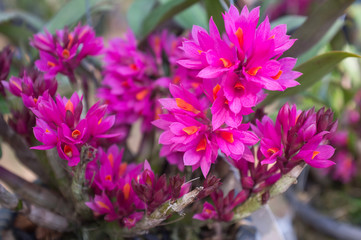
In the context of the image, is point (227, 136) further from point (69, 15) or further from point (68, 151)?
point (69, 15)

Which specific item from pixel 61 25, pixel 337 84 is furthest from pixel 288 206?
pixel 61 25

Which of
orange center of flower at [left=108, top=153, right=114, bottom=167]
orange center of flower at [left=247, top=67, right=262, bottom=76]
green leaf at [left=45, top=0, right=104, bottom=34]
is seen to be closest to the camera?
orange center of flower at [left=247, top=67, right=262, bottom=76]

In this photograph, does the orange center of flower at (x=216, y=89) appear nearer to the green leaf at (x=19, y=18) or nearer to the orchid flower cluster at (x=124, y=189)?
the orchid flower cluster at (x=124, y=189)

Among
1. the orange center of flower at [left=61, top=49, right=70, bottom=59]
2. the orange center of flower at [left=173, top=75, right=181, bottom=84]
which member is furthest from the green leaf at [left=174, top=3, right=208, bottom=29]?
the orange center of flower at [left=61, top=49, right=70, bottom=59]

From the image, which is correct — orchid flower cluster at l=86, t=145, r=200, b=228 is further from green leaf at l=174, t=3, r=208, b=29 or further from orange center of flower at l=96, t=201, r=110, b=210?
green leaf at l=174, t=3, r=208, b=29

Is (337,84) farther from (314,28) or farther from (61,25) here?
(61,25)

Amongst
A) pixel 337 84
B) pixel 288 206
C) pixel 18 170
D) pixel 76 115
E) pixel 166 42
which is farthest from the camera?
pixel 18 170

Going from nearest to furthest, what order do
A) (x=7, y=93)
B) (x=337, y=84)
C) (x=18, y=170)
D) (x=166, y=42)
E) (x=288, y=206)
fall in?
(x=7, y=93), (x=166, y=42), (x=337, y=84), (x=288, y=206), (x=18, y=170)
